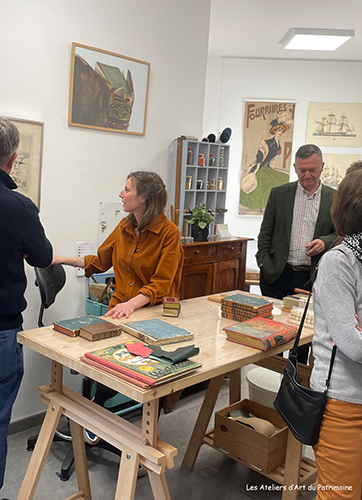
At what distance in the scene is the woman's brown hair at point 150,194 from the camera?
8.81ft

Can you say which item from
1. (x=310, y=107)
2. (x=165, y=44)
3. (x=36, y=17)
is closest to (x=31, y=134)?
(x=36, y=17)

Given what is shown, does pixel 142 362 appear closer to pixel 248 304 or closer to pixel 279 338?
pixel 279 338

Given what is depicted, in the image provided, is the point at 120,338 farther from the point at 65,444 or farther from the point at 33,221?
the point at 65,444

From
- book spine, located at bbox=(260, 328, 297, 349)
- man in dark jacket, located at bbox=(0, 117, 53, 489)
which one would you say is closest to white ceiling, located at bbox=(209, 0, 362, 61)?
man in dark jacket, located at bbox=(0, 117, 53, 489)

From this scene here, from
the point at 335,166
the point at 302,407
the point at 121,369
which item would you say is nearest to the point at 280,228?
Result: the point at 302,407

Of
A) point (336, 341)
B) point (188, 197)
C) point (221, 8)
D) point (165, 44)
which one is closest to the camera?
point (336, 341)

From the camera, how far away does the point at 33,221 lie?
2.01 meters

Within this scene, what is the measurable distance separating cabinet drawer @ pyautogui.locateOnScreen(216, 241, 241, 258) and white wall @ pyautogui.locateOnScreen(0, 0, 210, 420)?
79 centimetres

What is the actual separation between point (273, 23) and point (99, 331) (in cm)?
468

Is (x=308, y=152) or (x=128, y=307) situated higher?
(x=308, y=152)

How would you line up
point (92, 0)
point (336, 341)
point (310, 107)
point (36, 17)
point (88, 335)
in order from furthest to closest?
point (310, 107) < point (92, 0) < point (36, 17) < point (88, 335) < point (336, 341)

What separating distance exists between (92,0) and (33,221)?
6.79 feet

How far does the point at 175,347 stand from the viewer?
1966 mm

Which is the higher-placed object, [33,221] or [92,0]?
[92,0]
